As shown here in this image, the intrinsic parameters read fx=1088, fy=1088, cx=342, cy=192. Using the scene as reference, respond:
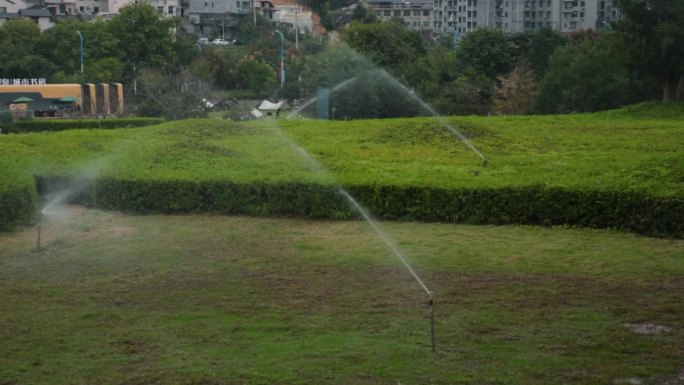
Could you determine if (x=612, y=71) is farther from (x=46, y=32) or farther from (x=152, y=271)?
(x=46, y=32)

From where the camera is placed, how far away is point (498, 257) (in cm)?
1283

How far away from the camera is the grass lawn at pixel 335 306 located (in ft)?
28.3

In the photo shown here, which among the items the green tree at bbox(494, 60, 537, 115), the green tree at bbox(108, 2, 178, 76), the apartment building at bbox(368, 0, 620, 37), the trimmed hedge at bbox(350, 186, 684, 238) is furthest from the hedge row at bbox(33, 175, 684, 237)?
the apartment building at bbox(368, 0, 620, 37)

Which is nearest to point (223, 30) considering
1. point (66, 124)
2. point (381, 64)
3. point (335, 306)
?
point (381, 64)

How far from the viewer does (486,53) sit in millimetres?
45875

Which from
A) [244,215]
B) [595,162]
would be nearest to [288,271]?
[244,215]

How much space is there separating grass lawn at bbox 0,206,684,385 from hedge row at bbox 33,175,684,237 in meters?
0.48

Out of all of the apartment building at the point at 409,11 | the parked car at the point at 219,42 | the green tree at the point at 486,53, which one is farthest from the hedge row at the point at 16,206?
the apartment building at the point at 409,11

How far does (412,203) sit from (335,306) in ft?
17.1

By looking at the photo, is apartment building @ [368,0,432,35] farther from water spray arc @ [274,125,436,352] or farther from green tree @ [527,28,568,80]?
water spray arc @ [274,125,436,352]

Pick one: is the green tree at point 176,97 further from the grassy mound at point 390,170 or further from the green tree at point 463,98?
the grassy mound at point 390,170

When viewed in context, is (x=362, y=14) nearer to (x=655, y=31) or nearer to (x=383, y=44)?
(x=383, y=44)

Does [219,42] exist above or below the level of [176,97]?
above

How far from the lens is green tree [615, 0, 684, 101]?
26016mm
